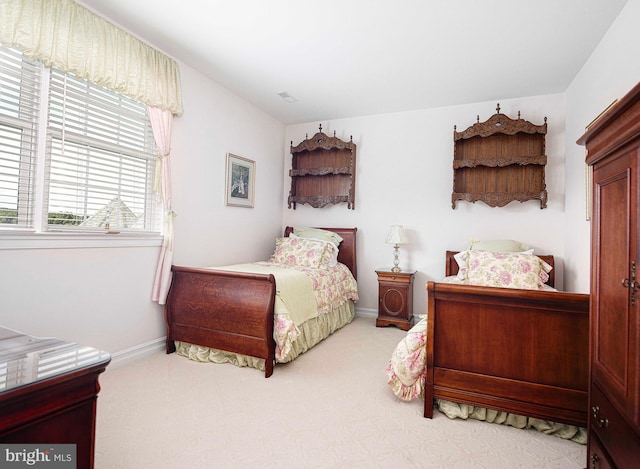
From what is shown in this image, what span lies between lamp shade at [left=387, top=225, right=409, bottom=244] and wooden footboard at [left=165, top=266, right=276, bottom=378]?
6.11ft

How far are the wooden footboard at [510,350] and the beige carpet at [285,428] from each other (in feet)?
0.56

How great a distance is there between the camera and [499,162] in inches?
146

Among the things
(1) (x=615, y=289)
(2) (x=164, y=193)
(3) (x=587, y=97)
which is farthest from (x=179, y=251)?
(3) (x=587, y=97)

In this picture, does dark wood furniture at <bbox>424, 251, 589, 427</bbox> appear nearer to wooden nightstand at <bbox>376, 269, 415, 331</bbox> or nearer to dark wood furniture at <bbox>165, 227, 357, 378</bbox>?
dark wood furniture at <bbox>165, 227, 357, 378</bbox>

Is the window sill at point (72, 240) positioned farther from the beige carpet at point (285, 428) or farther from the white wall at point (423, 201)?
the white wall at point (423, 201)

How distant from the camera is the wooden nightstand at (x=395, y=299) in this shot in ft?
13.0

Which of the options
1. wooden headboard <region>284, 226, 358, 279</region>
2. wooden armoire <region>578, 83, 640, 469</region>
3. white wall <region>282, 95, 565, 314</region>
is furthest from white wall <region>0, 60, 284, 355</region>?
wooden armoire <region>578, 83, 640, 469</region>

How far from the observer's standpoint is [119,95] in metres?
2.74

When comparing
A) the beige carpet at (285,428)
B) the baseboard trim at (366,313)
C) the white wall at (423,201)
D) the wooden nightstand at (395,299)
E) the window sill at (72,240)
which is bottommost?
the beige carpet at (285,428)

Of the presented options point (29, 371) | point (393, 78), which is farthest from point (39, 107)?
point (393, 78)

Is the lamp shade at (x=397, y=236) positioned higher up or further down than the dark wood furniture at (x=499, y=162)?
further down

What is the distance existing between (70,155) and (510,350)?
10.3 feet

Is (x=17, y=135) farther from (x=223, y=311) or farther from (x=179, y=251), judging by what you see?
(x=223, y=311)

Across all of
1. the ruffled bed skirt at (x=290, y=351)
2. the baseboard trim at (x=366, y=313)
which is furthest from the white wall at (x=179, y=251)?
Answer: the baseboard trim at (x=366, y=313)
